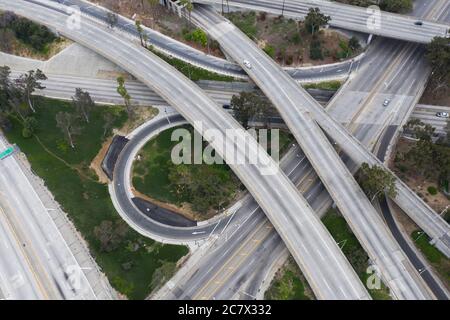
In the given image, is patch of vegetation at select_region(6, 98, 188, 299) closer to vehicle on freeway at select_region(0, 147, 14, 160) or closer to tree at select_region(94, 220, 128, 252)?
tree at select_region(94, 220, 128, 252)

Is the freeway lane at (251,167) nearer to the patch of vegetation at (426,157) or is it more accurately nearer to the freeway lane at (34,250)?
the patch of vegetation at (426,157)

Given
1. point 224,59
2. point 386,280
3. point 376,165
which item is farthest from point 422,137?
point 224,59

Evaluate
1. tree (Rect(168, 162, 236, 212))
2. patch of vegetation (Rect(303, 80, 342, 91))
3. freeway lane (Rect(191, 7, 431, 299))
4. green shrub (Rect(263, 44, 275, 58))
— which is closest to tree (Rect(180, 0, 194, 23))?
freeway lane (Rect(191, 7, 431, 299))

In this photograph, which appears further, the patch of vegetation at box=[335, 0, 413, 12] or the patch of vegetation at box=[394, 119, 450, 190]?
the patch of vegetation at box=[335, 0, 413, 12]

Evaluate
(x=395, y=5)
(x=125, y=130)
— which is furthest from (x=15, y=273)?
(x=395, y=5)

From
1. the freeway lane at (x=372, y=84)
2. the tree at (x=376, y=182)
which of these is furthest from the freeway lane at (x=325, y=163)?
the freeway lane at (x=372, y=84)
